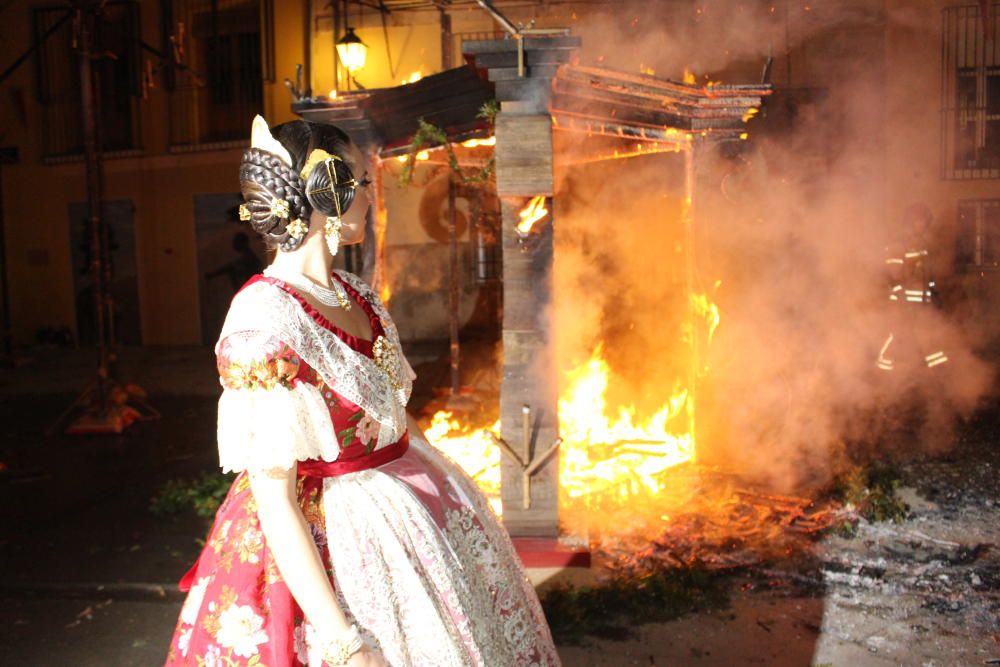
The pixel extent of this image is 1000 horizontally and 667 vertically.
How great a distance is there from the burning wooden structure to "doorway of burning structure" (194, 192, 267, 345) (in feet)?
38.3

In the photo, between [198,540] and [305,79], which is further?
[305,79]

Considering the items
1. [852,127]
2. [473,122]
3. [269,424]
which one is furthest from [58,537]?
[852,127]

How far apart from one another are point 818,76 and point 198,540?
12289 millimetres

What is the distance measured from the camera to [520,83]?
190 inches

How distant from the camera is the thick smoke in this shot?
690cm

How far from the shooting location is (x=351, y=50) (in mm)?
13680

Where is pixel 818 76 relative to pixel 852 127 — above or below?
above

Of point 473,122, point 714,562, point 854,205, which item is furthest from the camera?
point 854,205

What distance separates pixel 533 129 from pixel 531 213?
1.62 feet

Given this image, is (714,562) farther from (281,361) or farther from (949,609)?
(281,361)

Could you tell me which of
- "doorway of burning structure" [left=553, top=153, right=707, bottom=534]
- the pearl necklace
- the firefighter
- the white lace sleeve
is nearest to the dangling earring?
the pearl necklace

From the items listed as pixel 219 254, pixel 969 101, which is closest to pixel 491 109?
pixel 969 101

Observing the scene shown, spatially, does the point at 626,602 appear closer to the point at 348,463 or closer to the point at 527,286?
the point at 527,286

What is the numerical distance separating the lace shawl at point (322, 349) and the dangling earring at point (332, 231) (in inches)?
9.3
